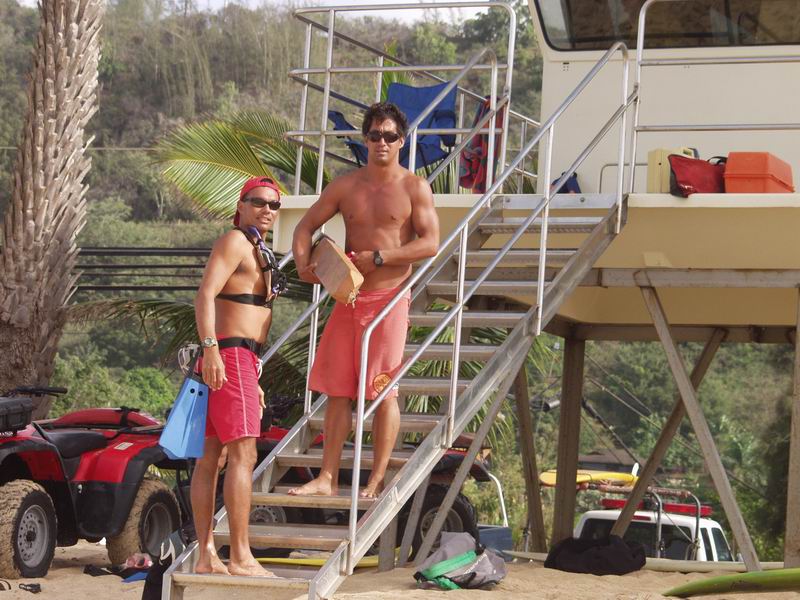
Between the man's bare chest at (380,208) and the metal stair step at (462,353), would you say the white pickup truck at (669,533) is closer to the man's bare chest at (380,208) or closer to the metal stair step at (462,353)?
the metal stair step at (462,353)

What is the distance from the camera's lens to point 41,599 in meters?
8.08

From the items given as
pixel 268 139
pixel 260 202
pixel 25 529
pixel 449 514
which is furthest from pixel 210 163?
pixel 260 202

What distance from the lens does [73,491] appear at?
31.6 ft

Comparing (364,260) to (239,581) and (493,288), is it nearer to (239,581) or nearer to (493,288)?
(239,581)

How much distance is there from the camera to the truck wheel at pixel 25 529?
870 centimetres

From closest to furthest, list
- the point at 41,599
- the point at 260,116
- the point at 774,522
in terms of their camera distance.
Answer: the point at 41,599
the point at 260,116
the point at 774,522

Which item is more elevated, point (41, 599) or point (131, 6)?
point (131, 6)

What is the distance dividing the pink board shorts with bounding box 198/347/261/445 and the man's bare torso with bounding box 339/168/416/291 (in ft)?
2.95

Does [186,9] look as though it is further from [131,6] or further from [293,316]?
[293,316]

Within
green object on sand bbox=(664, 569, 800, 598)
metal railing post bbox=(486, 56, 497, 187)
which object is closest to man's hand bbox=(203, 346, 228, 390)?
green object on sand bbox=(664, 569, 800, 598)

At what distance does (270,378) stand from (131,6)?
2390 inches

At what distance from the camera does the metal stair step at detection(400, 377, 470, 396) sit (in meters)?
7.41

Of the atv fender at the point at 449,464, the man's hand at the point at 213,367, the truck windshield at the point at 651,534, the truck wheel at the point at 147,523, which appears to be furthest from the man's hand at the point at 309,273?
the truck windshield at the point at 651,534

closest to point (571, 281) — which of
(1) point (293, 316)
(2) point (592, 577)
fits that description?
(2) point (592, 577)
